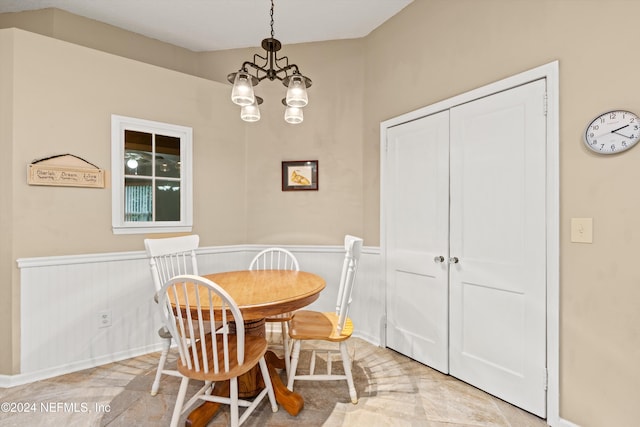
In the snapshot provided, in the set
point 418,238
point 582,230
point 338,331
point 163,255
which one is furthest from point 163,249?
point 582,230

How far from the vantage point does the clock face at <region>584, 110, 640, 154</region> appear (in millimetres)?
1576

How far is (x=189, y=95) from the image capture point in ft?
10.5

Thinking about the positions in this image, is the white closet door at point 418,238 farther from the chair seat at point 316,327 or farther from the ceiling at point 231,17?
the ceiling at point 231,17

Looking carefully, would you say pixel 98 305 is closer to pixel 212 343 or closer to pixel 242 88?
pixel 212 343

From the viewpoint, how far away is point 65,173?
2.55 metres

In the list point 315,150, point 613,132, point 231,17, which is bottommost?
point 613,132

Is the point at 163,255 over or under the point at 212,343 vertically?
over

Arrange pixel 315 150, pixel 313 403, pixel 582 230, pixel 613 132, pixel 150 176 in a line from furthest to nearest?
pixel 315 150 → pixel 150 176 → pixel 313 403 → pixel 582 230 → pixel 613 132

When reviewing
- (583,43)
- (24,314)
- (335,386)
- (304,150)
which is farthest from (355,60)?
(24,314)

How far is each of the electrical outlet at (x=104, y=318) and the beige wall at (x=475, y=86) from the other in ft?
1.78

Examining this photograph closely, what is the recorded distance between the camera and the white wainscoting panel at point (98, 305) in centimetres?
241

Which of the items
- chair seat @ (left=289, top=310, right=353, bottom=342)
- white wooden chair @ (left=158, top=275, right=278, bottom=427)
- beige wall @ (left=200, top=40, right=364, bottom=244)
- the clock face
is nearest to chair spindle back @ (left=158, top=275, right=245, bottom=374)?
white wooden chair @ (left=158, top=275, right=278, bottom=427)

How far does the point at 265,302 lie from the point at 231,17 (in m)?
2.73

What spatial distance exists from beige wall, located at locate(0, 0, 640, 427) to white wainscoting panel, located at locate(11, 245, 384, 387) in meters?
0.15
